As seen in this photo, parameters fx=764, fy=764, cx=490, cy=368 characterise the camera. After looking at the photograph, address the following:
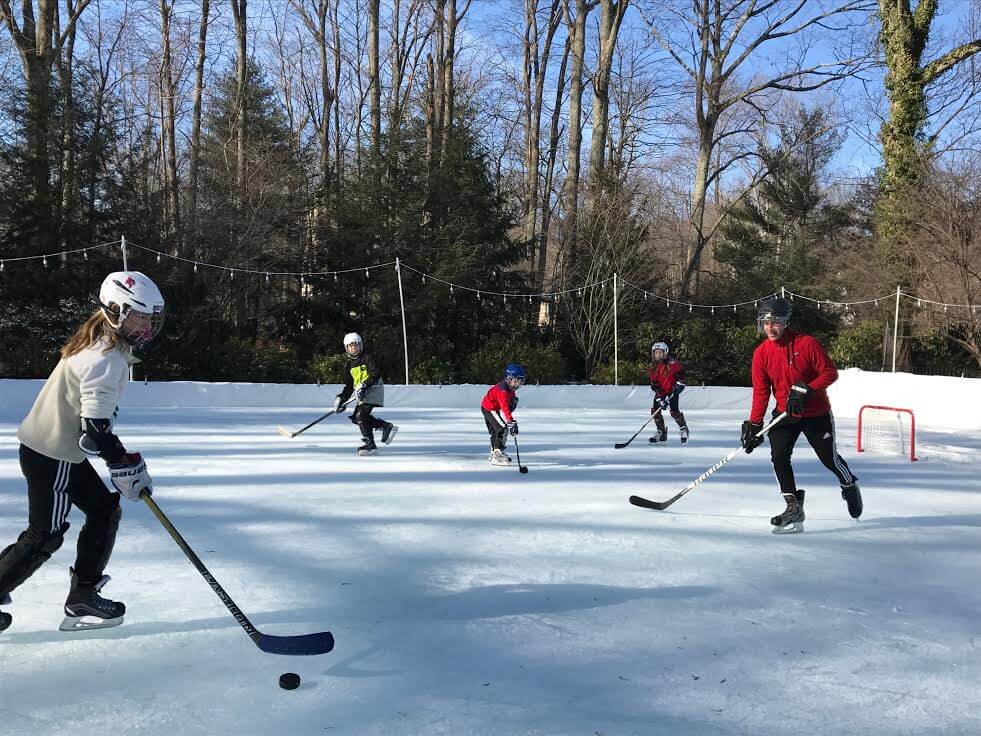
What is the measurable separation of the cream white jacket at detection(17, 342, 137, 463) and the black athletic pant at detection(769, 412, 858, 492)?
11.9 ft

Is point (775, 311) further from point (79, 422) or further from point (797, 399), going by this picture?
point (79, 422)

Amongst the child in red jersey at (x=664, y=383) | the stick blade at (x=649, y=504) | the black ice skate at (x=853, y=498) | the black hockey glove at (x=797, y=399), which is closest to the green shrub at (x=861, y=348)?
the child in red jersey at (x=664, y=383)

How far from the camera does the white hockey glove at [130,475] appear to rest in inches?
109

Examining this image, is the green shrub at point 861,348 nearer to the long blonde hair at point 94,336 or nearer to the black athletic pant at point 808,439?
the black athletic pant at point 808,439

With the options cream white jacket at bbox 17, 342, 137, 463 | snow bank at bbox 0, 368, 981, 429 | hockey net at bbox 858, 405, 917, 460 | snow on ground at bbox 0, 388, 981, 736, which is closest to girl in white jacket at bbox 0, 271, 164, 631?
cream white jacket at bbox 17, 342, 137, 463

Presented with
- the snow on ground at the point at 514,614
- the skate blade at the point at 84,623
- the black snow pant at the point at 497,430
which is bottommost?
the snow on ground at the point at 514,614

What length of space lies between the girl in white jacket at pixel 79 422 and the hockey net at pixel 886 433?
6823mm

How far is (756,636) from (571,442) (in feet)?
20.4

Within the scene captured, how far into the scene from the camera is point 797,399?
4.48 meters

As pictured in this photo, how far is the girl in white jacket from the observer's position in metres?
2.66

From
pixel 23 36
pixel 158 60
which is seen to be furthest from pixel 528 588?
pixel 158 60

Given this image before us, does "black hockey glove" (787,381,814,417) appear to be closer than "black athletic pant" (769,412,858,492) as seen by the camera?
Yes

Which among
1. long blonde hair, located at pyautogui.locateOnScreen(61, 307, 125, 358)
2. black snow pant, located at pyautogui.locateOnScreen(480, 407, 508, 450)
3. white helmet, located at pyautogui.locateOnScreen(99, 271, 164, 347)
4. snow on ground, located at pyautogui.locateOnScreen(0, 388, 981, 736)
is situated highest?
white helmet, located at pyautogui.locateOnScreen(99, 271, 164, 347)

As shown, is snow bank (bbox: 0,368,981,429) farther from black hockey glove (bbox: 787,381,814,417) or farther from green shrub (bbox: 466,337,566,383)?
black hockey glove (bbox: 787,381,814,417)
